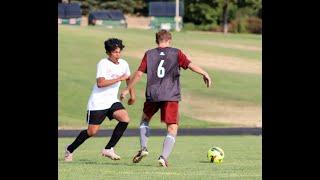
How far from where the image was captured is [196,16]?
10075 cm

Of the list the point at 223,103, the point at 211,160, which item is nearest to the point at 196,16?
the point at 223,103

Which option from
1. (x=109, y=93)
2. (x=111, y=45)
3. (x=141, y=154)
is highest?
(x=111, y=45)

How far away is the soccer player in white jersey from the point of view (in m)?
14.4

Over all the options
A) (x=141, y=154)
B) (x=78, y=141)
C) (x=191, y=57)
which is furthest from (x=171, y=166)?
(x=191, y=57)

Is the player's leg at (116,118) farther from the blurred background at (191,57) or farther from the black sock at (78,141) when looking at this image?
the blurred background at (191,57)

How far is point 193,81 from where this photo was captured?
1710 inches

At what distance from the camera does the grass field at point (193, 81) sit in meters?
34.7

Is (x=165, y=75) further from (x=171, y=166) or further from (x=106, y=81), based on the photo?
(x=171, y=166)

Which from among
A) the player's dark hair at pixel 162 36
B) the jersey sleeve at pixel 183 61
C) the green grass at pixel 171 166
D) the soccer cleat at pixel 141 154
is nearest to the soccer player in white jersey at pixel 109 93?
the green grass at pixel 171 166

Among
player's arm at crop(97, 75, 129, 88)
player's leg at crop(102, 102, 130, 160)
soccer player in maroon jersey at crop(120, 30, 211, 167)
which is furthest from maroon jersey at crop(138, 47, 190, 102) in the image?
player's leg at crop(102, 102, 130, 160)

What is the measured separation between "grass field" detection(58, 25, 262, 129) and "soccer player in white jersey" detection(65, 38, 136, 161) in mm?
16709

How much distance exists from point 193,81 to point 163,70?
29687 mm
